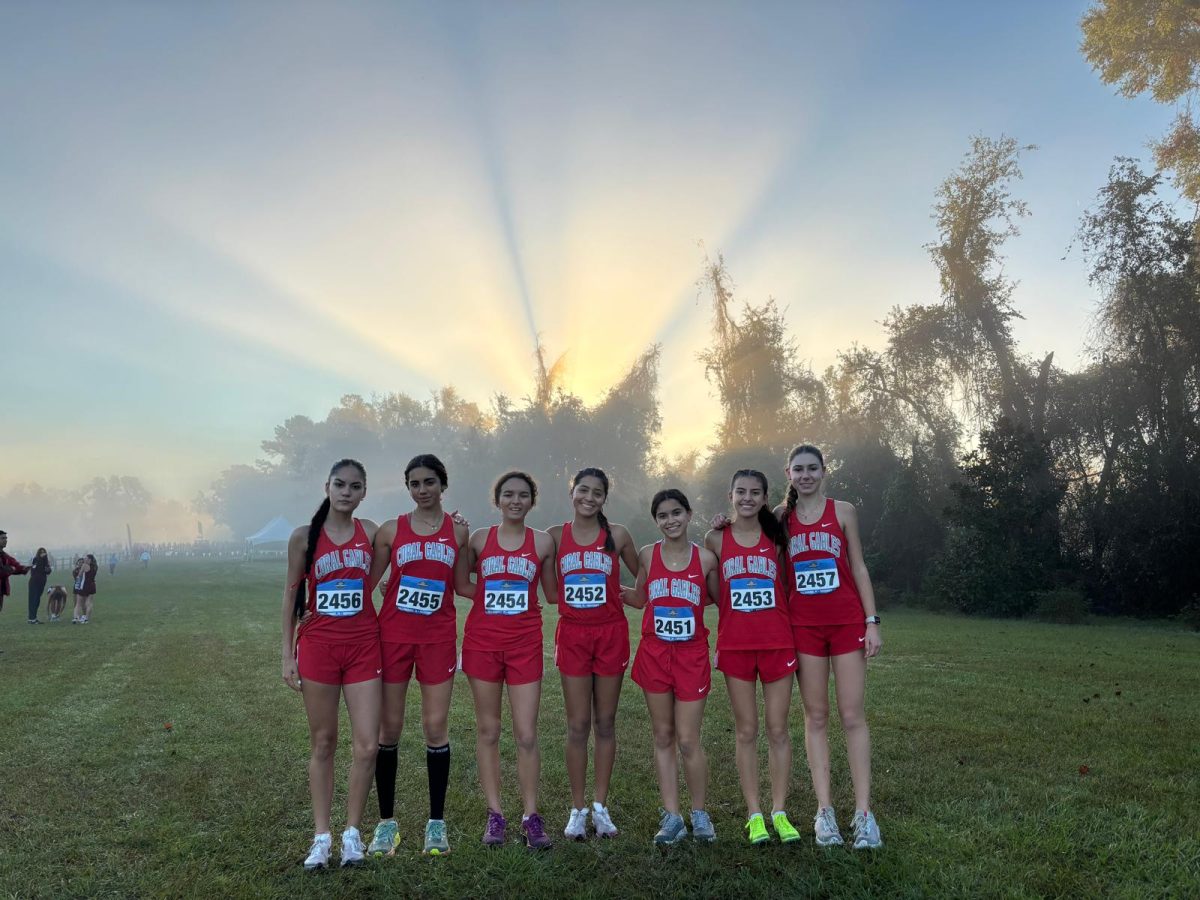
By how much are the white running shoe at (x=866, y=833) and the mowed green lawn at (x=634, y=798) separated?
82 mm

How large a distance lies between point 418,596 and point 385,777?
1.11 m

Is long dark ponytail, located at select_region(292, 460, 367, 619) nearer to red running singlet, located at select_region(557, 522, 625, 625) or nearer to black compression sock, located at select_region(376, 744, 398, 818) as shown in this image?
black compression sock, located at select_region(376, 744, 398, 818)

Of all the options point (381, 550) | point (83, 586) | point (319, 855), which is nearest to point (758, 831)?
point (319, 855)

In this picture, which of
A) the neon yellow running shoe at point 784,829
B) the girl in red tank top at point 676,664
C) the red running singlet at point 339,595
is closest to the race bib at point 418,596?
the red running singlet at point 339,595

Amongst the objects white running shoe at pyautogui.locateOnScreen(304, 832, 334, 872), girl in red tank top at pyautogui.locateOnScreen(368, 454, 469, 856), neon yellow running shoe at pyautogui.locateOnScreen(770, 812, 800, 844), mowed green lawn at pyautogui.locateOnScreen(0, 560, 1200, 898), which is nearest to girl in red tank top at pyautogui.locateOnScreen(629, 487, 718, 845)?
mowed green lawn at pyautogui.locateOnScreen(0, 560, 1200, 898)

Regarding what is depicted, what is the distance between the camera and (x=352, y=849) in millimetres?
4199

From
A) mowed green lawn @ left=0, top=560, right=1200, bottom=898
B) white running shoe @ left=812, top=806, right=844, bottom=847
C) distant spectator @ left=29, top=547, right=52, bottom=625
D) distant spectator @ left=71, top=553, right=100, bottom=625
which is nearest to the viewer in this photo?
mowed green lawn @ left=0, top=560, right=1200, bottom=898

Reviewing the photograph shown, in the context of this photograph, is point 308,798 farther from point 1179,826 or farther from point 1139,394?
point 1139,394

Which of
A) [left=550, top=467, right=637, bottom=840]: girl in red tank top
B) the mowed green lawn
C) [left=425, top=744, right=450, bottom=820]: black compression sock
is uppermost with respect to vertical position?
[left=550, top=467, right=637, bottom=840]: girl in red tank top

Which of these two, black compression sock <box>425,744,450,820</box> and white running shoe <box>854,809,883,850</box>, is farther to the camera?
black compression sock <box>425,744,450,820</box>

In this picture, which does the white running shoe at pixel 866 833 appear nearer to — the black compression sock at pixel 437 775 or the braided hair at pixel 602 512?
the braided hair at pixel 602 512

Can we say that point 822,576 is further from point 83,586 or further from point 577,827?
point 83,586

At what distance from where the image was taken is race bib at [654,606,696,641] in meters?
4.47

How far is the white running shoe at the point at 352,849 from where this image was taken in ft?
13.7
